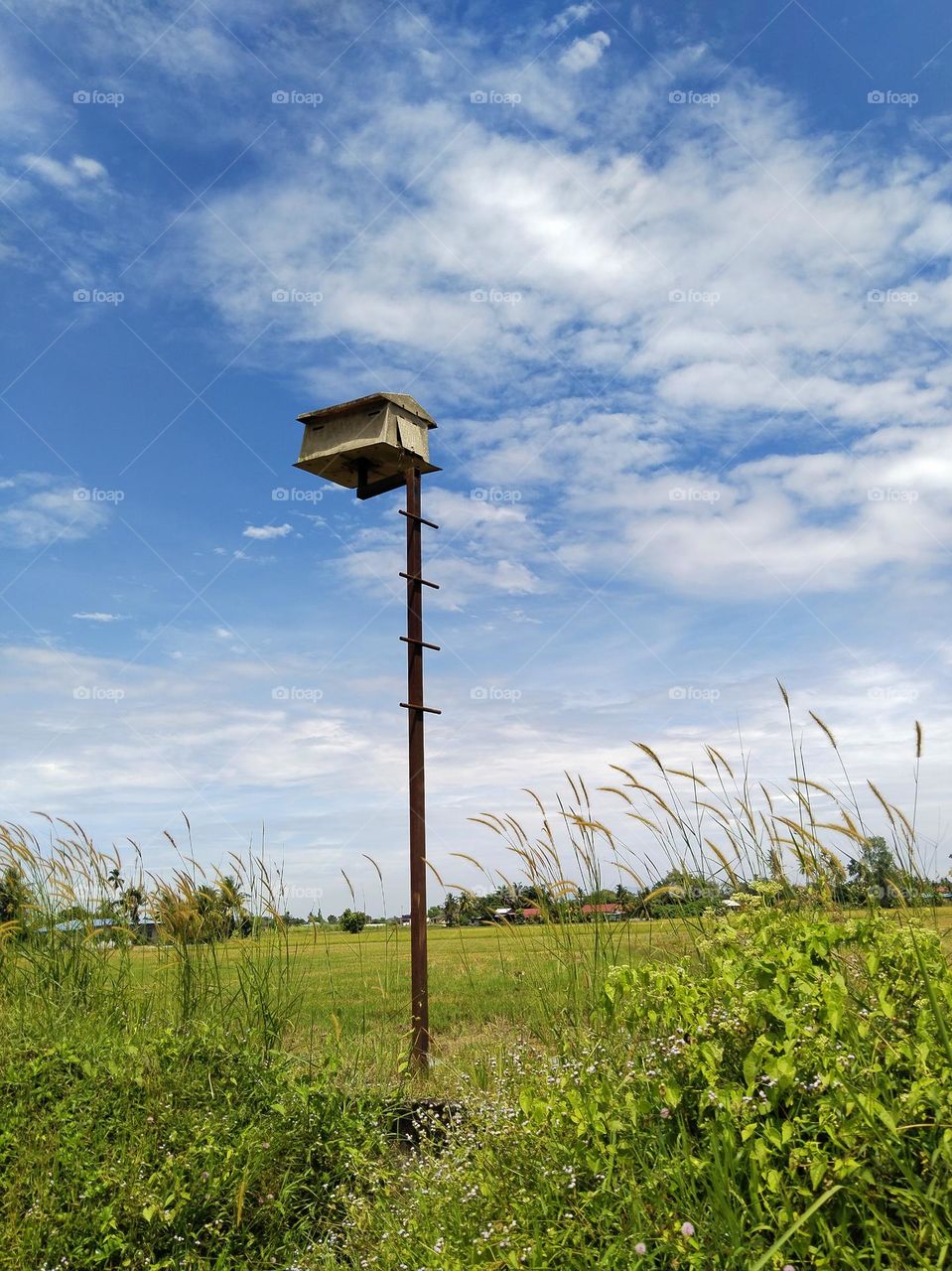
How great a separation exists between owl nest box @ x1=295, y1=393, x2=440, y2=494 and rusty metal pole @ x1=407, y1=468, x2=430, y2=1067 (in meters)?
0.23

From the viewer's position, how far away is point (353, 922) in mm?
7398

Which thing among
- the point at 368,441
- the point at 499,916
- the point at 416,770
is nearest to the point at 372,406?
the point at 368,441

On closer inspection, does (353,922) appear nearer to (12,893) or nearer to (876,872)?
(12,893)

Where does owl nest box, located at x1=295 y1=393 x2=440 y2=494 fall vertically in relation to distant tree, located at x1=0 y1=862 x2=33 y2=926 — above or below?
above

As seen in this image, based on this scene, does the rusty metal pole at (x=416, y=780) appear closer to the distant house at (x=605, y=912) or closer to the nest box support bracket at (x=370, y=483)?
the nest box support bracket at (x=370, y=483)

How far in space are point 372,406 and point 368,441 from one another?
0.28 metres

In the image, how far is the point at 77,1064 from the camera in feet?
15.8

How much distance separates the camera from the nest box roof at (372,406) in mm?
7014

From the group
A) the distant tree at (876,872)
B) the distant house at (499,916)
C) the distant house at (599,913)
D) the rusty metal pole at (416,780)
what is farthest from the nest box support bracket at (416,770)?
the distant tree at (876,872)

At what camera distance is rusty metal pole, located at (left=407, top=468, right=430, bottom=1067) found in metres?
5.90

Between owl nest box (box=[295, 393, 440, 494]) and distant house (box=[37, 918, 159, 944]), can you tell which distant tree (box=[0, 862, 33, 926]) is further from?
owl nest box (box=[295, 393, 440, 494])

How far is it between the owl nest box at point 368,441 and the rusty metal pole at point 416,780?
23 centimetres

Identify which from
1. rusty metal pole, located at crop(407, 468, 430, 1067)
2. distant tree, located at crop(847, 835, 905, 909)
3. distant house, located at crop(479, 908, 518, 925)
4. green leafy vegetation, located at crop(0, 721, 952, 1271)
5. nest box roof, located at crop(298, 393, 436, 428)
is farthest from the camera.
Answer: nest box roof, located at crop(298, 393, 436, 428)

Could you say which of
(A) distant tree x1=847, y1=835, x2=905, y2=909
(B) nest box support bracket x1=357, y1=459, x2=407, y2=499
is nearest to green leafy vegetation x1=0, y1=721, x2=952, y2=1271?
(A) distant tree x1=847, y1=835, x2=905, y2=909
